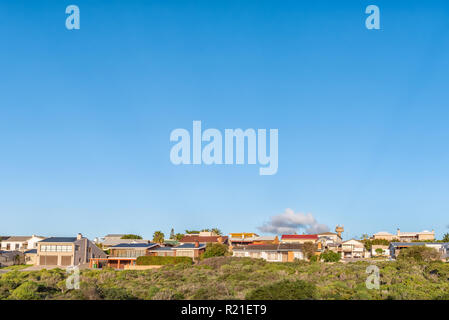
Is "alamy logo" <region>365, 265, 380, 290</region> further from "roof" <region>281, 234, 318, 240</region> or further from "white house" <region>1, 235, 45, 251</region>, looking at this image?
"white house" <region>1, 235, 45, 251</region>

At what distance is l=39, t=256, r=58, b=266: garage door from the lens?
→ 67.2 metres

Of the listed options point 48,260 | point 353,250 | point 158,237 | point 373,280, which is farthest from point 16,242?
point 373,280

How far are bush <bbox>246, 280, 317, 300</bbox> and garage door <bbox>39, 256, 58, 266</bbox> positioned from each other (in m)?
45.6

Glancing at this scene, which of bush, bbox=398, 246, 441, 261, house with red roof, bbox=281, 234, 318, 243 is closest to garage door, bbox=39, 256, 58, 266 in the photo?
bush, bbox=398, 246, 441, 261

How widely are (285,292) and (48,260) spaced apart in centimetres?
4909

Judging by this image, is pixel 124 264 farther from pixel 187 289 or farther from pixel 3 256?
pixel 187 289

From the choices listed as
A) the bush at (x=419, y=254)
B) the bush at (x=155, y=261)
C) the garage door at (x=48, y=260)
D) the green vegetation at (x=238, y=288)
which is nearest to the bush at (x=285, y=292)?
the green vegetation at (x=238, y=288)

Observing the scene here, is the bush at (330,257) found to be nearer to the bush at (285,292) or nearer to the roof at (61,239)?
the bush at (285,292)

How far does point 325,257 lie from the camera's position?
69.1 metres

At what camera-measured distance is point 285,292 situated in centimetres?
3097

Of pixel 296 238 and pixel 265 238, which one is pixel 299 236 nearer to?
pixel 296 238

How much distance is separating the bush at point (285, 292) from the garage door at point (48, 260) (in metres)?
45.6
